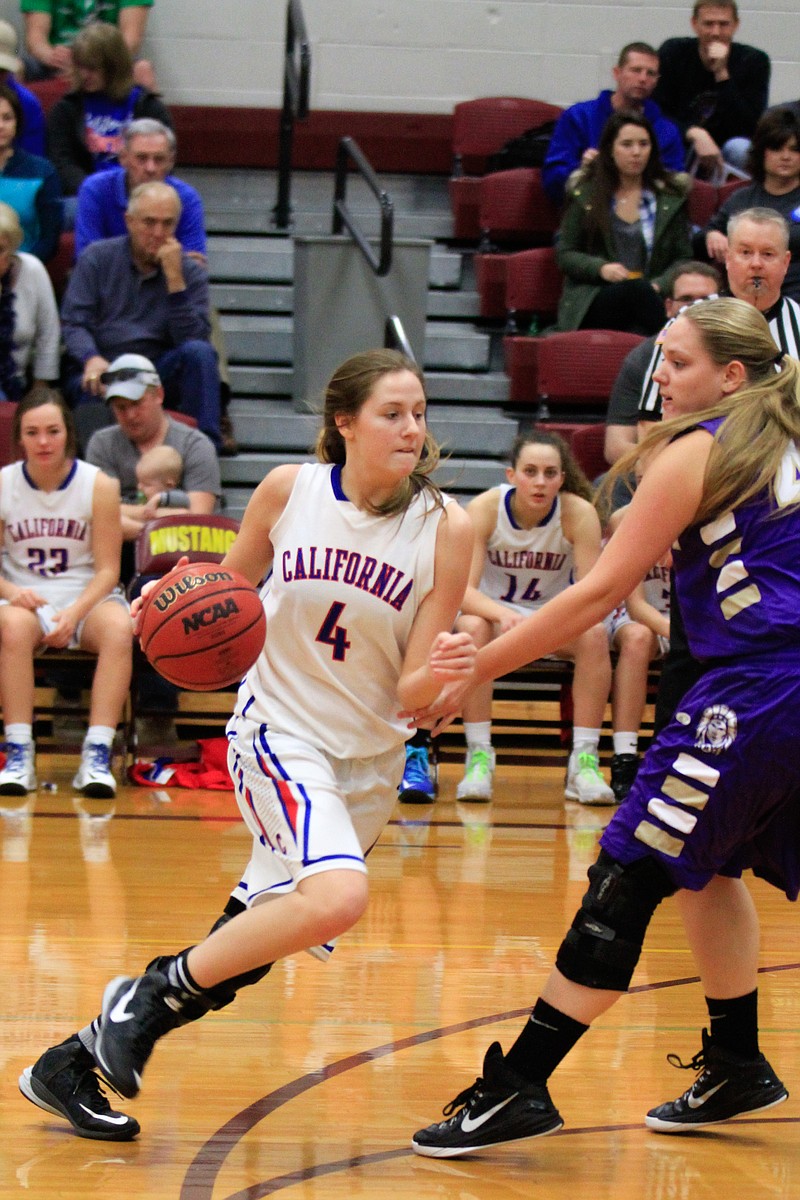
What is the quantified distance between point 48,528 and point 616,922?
3994 millimetres

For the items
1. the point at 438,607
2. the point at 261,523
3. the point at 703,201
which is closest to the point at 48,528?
the point at 261,523

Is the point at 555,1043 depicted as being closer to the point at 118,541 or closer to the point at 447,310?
the point at 118,541

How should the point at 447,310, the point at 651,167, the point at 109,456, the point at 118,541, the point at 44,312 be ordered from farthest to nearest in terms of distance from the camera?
the point at 447,310 → the point at 651,167 → the point at 44,312 → the point at 109,456 → the point at 118,541

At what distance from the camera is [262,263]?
9172 millimetres

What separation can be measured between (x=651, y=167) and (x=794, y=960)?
16.3 feet

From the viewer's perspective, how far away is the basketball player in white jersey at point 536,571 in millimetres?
6152

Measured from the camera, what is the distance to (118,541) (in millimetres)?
6336

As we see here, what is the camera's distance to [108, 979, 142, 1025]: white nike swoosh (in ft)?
9.62

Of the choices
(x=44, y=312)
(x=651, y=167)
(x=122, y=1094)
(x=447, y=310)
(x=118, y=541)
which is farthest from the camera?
(x=447, y=310)

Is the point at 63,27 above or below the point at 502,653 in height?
above

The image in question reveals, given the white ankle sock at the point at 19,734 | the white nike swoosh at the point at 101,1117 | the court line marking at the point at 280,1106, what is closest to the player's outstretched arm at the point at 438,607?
the court line marking at the point at 280,1106

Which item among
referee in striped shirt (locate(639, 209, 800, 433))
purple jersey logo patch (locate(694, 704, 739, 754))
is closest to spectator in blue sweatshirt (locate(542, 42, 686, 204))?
referee in striped shirt (locate(639, 209, 800, 433))

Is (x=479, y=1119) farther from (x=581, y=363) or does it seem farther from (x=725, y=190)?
(x=725, y=190)

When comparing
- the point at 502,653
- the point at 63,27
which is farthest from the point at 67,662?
the point at 63,27
